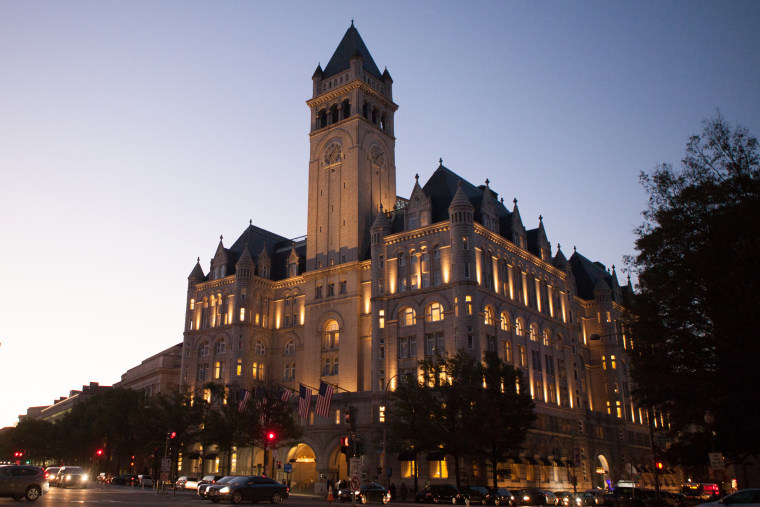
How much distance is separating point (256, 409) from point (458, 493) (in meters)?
26.6

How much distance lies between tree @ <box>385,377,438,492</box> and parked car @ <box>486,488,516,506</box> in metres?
6.20

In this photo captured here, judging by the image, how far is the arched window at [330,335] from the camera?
8381cm

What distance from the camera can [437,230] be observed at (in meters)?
74.5

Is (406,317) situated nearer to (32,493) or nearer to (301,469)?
(301,469)

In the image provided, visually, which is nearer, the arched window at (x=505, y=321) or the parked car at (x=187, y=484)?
the parked car at (x=187, y=484)

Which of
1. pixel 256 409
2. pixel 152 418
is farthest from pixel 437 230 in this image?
pixel 152 418

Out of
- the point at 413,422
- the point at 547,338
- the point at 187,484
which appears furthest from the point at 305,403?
the point at 547,338

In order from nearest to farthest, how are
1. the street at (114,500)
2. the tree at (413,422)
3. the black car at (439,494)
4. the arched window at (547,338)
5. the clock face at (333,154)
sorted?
the street at (114,500) → the black car at (439,494) → the tree at (413,422) → the arched window at (547,338) → the clock face at (333,154)

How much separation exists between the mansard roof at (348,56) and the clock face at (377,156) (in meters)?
12.0

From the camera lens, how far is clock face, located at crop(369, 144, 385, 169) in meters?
92.1

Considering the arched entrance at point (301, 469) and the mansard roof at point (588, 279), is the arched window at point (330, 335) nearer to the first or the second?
the arched entrance at point (301, 469)

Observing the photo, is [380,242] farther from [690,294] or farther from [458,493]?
[690,294]

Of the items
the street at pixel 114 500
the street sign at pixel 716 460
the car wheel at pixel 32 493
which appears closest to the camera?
the street sign at pixel 716 460

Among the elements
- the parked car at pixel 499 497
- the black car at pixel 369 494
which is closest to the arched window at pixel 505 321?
the parked car at pixel 499 497
